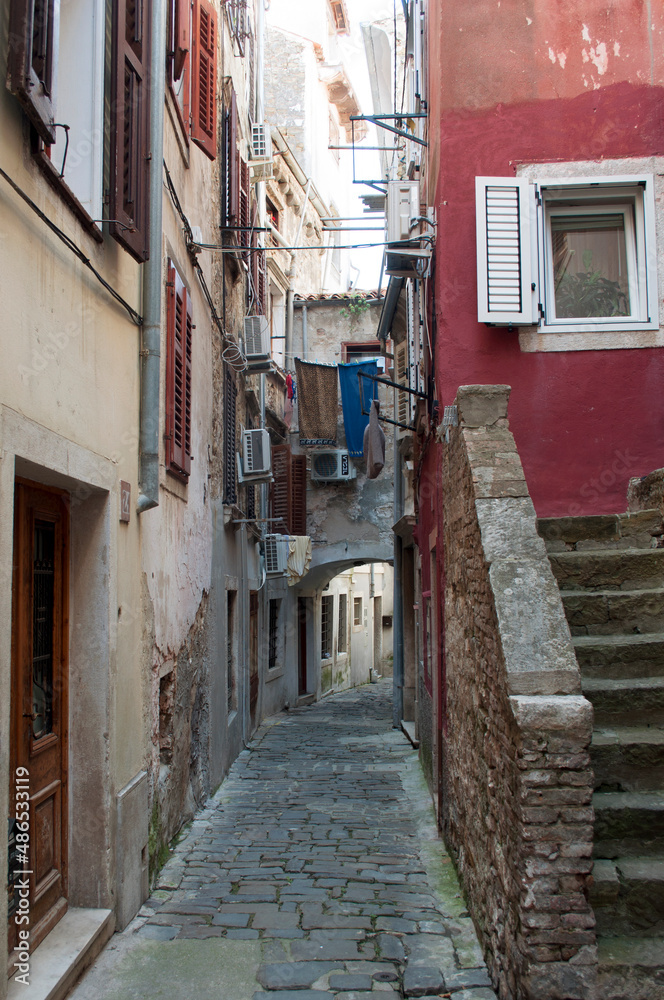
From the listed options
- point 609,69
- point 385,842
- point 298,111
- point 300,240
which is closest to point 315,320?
point 300,240

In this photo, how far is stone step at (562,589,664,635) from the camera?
5152 millimetres

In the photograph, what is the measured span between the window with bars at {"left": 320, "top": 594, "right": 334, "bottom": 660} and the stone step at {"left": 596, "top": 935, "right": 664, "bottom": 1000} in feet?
57.7

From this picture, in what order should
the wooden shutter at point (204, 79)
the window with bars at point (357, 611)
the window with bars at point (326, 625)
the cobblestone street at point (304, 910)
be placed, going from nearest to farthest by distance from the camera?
the cobblestone street at point (304, 910), the wooden shutter at point (204, 79), the window with bars at point (326, 625), the window with bars at point (357, 611)

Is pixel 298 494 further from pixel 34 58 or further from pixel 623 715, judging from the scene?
pixel 34 58

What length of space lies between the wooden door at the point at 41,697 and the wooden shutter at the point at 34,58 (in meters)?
1.68

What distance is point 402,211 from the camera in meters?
7.87

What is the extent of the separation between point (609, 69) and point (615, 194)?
1076 mm

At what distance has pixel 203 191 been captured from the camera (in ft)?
29.7

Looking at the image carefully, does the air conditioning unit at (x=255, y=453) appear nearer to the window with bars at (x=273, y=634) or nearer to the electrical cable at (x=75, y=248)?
the window with bars at (x=273, y=634)

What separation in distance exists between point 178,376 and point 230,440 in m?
3.76

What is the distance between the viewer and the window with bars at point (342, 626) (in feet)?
75.8

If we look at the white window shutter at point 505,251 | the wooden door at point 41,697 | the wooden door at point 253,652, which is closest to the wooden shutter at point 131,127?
the wooden door at point 41,697

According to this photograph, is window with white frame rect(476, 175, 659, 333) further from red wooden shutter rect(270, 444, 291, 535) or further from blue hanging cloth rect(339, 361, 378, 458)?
red wooden shutter rect(270, 444, 291, 535)

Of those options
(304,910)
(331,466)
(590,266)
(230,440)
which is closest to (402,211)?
(590,266)
